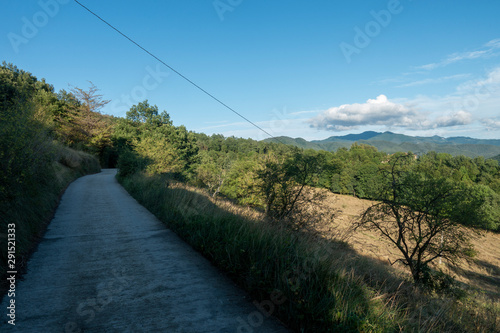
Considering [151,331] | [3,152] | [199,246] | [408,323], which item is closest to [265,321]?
[151,331]

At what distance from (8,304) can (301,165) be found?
9520 millimetres

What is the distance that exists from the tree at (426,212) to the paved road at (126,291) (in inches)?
326

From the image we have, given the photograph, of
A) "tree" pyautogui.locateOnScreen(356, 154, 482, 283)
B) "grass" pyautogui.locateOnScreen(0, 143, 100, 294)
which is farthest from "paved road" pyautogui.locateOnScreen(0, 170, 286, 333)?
"tree" pyautogui.locateOnScreen(356, 154, 482, 283)

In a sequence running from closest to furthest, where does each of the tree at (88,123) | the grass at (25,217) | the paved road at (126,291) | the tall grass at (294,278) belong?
the tall grass at (294,278) → the paved road at (126,291) → the grass at (25,217) → the tree at (88,123)

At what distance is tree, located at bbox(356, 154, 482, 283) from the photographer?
10.3 meters

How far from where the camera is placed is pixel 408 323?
2838 mm

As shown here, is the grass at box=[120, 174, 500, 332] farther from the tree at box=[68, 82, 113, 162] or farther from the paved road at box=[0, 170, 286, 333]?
the tree at box=[68, 82, 113, 162]

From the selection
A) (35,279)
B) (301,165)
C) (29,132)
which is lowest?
(35,279)

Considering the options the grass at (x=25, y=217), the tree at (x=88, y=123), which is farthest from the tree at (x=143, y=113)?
the grass at (x=25, y=217)

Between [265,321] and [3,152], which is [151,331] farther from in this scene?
[3,152]

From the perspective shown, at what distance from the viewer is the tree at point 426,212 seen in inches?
405

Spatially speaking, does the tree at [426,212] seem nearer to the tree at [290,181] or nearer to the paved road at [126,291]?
the tree at [290,181]

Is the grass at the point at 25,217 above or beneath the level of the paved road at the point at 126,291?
above

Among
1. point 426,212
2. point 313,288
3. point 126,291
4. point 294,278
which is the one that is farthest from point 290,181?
point 126,291
